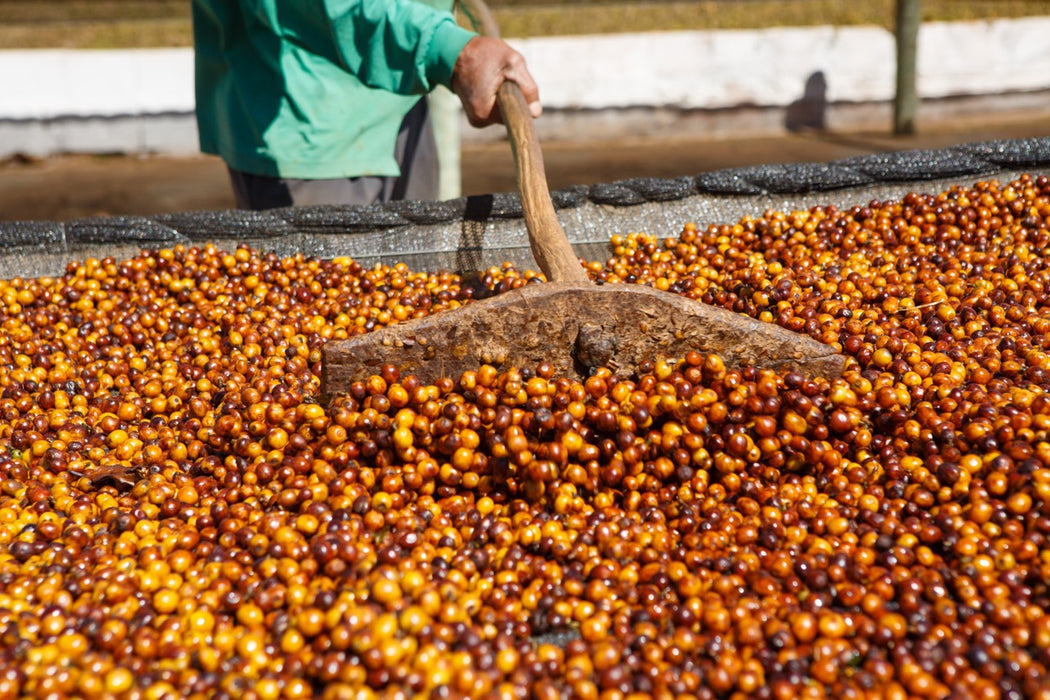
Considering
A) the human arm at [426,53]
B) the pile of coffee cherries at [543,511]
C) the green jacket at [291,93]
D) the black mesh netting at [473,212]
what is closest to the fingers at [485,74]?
the human arm at [426,53]

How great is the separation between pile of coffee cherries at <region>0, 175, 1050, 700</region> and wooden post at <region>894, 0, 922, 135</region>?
651 centimetres

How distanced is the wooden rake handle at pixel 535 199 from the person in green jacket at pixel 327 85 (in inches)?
2.6

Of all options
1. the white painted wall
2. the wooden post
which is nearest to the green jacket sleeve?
the white painted wall

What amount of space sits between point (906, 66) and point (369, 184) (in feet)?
22.3

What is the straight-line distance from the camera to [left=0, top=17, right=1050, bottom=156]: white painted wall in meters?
7.98

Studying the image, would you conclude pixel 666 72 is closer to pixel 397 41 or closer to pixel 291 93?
pixel 291 93

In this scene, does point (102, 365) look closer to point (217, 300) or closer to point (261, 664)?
point (217, 300)

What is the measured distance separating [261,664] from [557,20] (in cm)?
871

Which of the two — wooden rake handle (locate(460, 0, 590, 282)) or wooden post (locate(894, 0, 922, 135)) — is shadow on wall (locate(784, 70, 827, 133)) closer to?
wooden post (locate(894, 0, 922, 135))

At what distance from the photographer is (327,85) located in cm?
308

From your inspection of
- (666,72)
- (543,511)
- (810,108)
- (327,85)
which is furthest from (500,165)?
(543,511)

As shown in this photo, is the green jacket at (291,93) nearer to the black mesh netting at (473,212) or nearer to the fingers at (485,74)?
the fingers at (485,74)

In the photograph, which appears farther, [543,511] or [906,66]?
[906,66]

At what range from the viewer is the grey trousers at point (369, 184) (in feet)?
10.7
